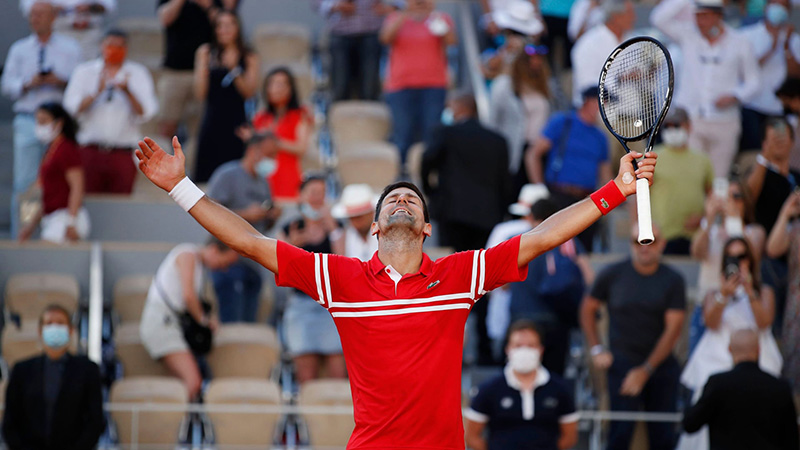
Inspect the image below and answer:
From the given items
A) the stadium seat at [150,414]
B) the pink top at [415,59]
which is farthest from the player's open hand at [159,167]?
the pink top at [415,59]

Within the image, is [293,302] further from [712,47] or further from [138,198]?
[712,47]

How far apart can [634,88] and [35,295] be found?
605cm

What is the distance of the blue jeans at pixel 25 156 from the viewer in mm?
11617

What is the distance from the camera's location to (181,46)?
1276 cm

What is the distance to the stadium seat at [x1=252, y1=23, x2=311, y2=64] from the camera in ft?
46.5

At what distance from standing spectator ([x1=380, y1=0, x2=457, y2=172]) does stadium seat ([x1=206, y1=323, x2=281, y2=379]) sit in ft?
9.99

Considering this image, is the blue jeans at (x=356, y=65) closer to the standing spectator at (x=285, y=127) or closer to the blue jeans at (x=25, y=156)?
the standing spectator at (x=285, y=127)

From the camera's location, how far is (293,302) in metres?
10.0

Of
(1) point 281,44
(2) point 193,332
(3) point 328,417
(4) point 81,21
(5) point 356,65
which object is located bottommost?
(3) point 328,417

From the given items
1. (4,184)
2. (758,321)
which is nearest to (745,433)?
(758,321)

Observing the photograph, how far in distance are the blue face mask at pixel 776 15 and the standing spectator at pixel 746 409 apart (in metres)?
5.91

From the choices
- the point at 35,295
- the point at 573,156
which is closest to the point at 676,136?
the point at 573,156

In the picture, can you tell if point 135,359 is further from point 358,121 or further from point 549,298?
point 358,121

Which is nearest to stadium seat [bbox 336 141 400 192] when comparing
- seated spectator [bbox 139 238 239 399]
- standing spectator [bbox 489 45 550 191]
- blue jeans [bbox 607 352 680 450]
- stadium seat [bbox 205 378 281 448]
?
standing spectator [bbox 489 45 550 191]
